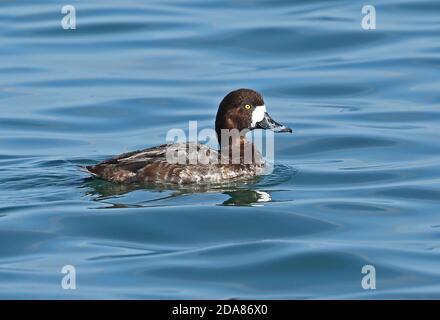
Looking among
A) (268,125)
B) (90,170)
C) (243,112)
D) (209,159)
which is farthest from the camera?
(268,125)

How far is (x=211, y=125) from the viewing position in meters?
19.1

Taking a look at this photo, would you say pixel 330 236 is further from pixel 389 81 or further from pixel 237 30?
pixel 237 30

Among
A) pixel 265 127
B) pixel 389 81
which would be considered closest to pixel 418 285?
pixel 265 127

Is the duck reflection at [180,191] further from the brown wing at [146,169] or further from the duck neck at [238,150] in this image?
the duck neck at [238,150]

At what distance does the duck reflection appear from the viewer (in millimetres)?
14805

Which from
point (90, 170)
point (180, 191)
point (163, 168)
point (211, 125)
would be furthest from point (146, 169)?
point (211, 125)

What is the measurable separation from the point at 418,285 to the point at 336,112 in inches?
322

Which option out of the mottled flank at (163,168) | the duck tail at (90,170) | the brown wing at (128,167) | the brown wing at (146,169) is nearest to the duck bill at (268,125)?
the mottled flank at (163,168)

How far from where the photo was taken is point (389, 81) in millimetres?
21484

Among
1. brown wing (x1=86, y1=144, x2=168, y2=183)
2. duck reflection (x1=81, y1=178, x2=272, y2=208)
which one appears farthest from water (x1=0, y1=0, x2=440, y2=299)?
brown wing (x1=86, y1=144, x2=168, y2=183)

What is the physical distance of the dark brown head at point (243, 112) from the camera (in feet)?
52.2

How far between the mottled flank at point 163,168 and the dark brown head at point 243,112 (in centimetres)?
65

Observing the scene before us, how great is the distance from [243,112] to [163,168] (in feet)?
4.77

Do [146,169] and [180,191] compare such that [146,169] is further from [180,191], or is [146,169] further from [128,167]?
[180,191]
